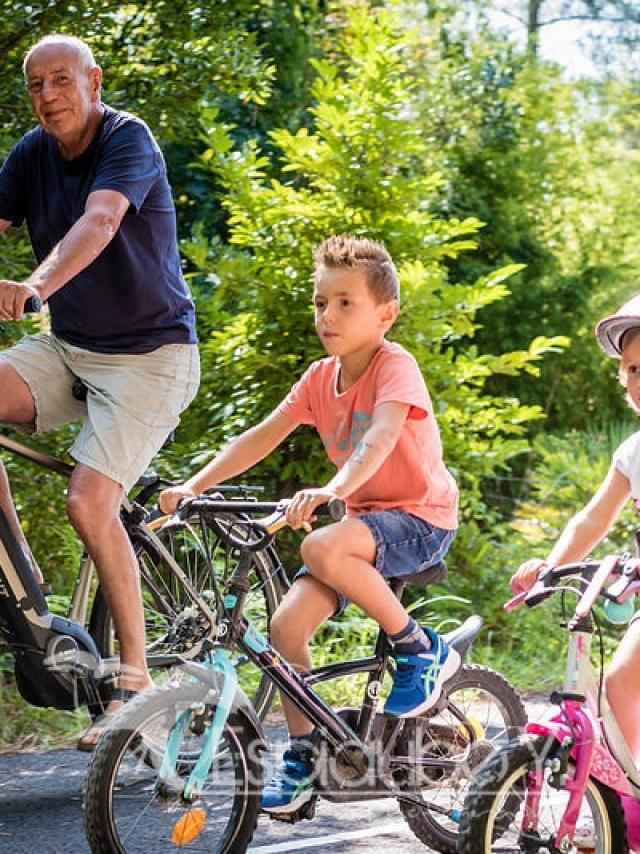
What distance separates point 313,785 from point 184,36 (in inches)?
151

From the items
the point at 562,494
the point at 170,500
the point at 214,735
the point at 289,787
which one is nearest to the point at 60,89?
the point at 170,500

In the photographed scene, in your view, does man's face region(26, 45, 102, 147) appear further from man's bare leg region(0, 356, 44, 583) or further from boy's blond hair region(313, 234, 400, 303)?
boy's blond hair region(313, 234, 400, 303)

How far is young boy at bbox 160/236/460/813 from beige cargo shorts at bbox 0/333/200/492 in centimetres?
46

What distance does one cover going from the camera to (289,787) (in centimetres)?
382

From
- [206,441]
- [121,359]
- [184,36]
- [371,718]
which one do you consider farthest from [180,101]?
[371,718]

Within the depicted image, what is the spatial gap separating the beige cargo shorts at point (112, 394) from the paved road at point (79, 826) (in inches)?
41.4

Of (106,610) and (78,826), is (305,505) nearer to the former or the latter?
(106,610)

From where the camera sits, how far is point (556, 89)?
12.8 metres

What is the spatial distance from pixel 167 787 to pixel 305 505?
30.2 inches

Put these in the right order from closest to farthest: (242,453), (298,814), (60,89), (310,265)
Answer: (298,814)
(242,453)
(60,89)
(310,265)

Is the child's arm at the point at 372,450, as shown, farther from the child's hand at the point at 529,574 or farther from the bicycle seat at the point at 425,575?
the child's hand at the point at 529,574

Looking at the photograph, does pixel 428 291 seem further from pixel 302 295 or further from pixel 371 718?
pixel 371 718

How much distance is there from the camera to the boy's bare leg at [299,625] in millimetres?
3875

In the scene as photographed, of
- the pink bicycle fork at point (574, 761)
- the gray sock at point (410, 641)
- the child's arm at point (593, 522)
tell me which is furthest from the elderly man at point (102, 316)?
the pink bicycle fork at point (574, 761)
